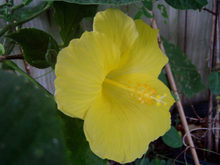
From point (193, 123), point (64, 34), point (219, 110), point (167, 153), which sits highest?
point (64, 34)

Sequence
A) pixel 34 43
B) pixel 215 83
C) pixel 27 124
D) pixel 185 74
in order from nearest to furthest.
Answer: pixel 27 124 → pixel 34 43 → pixel 215 83 → pixel 185 74

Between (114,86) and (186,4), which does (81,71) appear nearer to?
(114,86)

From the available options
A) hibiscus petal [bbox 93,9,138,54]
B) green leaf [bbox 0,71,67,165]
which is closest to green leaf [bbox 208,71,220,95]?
hibiscus petal [bbox 93,9,138,54]

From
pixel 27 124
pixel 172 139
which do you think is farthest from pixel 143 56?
pixel 172 139

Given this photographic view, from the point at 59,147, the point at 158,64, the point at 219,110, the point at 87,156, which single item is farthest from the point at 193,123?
the point at 59,147

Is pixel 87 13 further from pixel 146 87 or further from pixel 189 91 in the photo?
pixel 189 91

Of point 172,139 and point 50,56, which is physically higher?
point 50,56

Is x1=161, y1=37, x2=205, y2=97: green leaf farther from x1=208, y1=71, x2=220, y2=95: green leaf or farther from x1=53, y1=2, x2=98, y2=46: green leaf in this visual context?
x1=53, y1=2, x2=98, y2=46: green leaf
